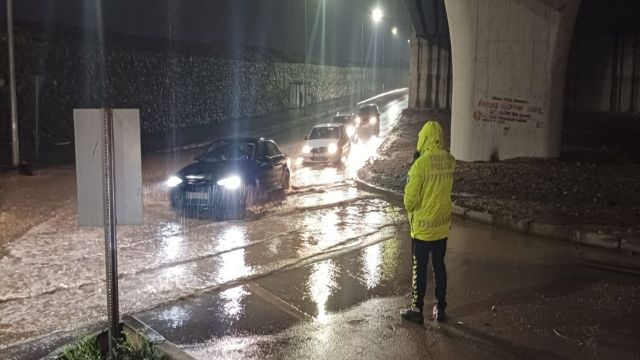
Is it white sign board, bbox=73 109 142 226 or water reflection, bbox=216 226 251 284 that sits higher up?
white sign board, bbox=73 109 142 226

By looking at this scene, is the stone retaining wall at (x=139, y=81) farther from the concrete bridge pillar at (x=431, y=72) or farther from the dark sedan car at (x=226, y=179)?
the concrete bridge pillar at (x=431, y=72)

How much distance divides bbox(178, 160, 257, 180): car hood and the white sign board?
6.88 metres

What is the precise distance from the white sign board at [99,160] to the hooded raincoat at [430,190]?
8.26ft

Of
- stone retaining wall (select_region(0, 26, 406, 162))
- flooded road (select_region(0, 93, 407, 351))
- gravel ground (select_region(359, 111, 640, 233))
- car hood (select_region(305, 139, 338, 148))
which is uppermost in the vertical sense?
stone retaining wall (select_region(0, 26, 406, 162))

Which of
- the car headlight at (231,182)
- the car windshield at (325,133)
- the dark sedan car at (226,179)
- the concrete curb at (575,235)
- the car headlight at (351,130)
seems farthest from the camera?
the car headlight at (351,130)

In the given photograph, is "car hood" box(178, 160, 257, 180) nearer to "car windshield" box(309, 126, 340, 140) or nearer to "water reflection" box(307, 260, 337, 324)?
"water reflection" box(307, 260, 337, 324)

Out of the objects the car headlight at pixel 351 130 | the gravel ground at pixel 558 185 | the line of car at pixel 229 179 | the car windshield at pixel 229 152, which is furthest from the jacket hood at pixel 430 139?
the car headlight at pixel 351 130

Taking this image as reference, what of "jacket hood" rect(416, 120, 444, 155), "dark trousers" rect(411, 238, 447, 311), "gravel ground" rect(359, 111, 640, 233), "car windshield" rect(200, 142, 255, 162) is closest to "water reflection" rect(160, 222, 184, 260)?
"car windshield" rect(200, 142, 255, 162)

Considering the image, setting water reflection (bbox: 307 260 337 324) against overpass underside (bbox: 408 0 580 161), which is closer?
water reflection (bbox: 307 260 337 324)

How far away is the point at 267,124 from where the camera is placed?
3778cm

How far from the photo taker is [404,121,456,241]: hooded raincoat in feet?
18.9

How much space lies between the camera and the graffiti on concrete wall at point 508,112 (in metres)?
15.2

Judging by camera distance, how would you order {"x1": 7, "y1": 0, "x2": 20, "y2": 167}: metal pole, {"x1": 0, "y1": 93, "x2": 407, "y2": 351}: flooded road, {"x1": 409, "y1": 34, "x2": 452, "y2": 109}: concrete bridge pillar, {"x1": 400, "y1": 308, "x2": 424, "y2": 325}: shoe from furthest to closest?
{"x1": 409, "y1": 34, "x2": 452, "y2": 109}: concrete bridge pillar → {"x1": 7, "y1": 0, "x2": 20, "y2": 167}: metal pole → {"x1": 0, "y1": 93, "x2": 407, "y2": 351}: flooded road → {"x1": 400, "y1": 308, "x2": 424, "y2": 325}: shoe

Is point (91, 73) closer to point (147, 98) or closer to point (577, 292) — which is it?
point (147, 98)
